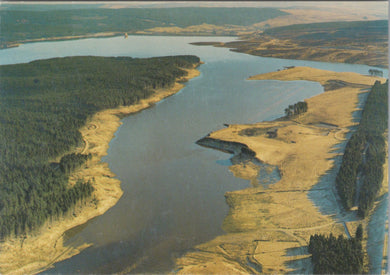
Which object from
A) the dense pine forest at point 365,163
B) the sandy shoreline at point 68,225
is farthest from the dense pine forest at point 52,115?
the dense pine forest at point 365,163

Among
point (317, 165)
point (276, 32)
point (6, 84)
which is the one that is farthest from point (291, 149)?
point (276, 32)

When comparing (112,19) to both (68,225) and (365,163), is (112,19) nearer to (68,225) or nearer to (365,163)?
(365,163)

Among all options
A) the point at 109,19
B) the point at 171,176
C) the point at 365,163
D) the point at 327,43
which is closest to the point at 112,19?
the point at 109,19

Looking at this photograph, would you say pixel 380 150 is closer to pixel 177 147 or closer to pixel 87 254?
pixel 177 147

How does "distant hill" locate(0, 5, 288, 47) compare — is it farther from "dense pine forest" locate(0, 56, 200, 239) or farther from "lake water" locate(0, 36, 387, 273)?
"lake water" locate(0, 36, 387, 273)

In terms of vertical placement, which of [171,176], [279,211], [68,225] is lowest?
[68,225]

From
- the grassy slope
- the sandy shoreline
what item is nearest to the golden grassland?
the sandy shoreline
